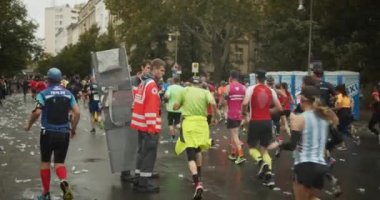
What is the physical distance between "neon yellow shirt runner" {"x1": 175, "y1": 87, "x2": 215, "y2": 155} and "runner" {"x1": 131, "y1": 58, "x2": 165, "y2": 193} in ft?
1.33

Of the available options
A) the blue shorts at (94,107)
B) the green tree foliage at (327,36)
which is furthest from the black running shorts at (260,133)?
the green tree foliage at (327,36)

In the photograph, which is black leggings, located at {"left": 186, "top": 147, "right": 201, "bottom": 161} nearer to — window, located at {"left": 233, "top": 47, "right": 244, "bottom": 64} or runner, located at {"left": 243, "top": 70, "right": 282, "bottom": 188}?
runner, located at {"left": 243, "top": 70, "right": 282, "bottom": 188}

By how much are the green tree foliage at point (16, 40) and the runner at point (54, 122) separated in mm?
49473

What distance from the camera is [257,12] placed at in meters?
49.2

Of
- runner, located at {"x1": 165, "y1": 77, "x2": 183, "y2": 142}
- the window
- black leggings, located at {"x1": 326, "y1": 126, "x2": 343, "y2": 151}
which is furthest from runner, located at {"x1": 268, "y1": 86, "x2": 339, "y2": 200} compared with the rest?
the window

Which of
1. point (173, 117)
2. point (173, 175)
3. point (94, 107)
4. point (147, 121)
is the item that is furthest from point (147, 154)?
point (94, 107)

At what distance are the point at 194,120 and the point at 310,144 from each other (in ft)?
11.8

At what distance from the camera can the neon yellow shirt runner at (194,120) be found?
9.64 m

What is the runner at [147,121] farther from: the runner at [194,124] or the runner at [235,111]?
the runner at [235,111]

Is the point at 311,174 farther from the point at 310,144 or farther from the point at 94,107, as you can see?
the point at 94,107

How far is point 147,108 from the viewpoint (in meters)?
9.48

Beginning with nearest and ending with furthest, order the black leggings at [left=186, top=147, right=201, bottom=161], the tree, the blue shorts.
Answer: the black leggings at [left=186, top=147, right=201, bottom=161]
the blue shorts
the tree

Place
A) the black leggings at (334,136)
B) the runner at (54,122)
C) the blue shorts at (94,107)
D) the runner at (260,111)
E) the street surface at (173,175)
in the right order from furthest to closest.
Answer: the blue shorts at (94,107), the runner at (260,111), the street surface at (173,175), the runner at (54,122), the black leggings at (334,136)

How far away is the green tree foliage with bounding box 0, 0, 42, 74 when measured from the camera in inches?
2327
